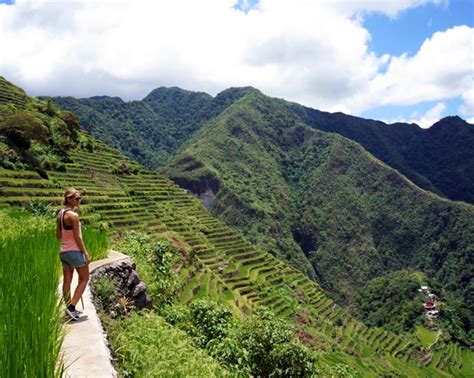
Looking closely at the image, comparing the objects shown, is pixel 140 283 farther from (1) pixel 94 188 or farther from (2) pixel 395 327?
(2) pixel 395 327

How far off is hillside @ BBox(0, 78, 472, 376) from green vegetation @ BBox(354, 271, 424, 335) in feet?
85.7

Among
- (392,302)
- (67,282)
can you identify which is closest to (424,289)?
(392,302)

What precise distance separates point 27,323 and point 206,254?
4257 centimetres

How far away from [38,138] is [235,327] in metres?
30.8

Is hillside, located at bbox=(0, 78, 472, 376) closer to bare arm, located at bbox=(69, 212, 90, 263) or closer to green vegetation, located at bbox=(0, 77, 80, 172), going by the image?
green vegetation, located at bbox=(0, 77, 80, 172)

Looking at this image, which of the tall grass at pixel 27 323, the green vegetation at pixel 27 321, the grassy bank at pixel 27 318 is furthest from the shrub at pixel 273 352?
the tall grass at pixel 27 323

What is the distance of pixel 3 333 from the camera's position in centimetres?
361

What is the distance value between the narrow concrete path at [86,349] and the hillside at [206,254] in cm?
1134

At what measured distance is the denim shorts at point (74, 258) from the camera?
6.99 metres

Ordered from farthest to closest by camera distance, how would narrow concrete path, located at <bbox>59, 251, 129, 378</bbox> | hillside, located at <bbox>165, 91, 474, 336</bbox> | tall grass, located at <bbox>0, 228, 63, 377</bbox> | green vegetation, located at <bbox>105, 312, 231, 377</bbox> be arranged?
hillside, located at <bbox>165, 91, 474, 336</bbox> < green vegetation, located at <bbox>105, 312, 231, 377</bbox> < narrow concrete path, located at <bbox>59, 251, 129, 378</bbox> < tall grass, located at <bbox>0, 228, 63, 377</bbox>

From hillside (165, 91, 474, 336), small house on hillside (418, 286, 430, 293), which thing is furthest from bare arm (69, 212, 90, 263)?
hillside (165, 91, 474, 336)

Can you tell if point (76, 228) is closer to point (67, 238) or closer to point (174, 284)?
point (67, 238)

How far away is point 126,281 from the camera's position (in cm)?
1127

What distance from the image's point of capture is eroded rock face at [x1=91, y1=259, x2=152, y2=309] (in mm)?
10383
